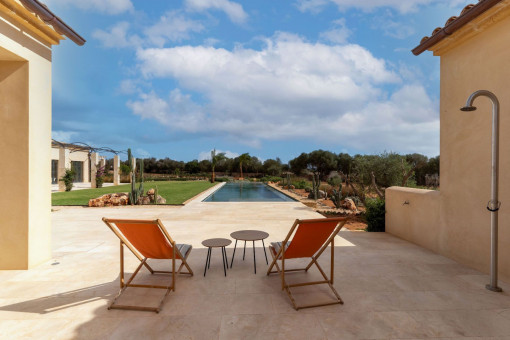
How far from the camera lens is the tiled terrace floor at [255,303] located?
2.28 metres

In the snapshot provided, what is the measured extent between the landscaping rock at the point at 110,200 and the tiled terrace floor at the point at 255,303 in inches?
298

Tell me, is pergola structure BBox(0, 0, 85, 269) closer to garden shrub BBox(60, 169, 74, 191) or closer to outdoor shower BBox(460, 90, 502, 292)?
outdoor shower BBox(460, 90, 502, 292)

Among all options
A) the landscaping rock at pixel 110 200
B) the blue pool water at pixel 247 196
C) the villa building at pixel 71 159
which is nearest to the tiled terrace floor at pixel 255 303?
the landscaping rock at pixel 110 200

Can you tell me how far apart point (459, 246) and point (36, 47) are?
714 centimetres

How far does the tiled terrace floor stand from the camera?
7.48 feet

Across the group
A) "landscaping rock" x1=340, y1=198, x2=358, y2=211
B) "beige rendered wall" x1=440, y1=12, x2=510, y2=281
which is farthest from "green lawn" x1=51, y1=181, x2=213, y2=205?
"beige rendered wall" x1=440, y1=12, x2=510, y2=281

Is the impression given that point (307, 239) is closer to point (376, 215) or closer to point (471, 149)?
point (471, 149)

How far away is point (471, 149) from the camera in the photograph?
3.95 m

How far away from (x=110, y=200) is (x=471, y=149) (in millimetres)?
12822

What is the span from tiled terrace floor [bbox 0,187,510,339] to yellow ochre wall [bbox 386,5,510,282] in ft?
1.45

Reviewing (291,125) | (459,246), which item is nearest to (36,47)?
(459,246)

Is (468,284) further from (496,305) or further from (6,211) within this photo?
(6,211)

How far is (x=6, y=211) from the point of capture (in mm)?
3744

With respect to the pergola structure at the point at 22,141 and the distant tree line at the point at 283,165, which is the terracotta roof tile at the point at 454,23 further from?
the distant tree line at the point at 283,165
